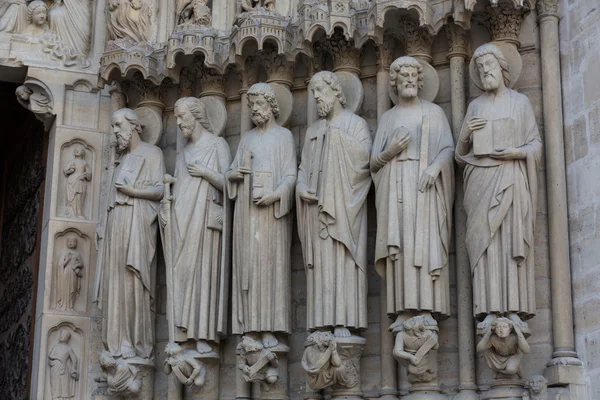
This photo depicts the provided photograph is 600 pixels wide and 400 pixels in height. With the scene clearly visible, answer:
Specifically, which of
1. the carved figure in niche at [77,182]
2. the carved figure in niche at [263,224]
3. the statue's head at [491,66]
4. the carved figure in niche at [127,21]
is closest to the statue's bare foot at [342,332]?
the carved figure in niche at [263,224]

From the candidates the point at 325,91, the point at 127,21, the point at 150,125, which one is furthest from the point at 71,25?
the point at 325,91

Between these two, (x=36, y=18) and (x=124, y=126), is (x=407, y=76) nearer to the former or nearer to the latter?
(x=124, y=126)

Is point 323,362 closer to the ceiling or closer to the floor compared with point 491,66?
closer to the floor

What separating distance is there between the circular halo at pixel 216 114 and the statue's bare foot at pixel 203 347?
5.74 feet

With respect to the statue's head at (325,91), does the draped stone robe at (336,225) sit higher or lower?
lower

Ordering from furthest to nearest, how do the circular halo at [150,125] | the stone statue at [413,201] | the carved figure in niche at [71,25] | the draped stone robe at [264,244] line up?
1. the carved figure in niche at [71,25]
2. the circular halo at [150,125]
3. the draped stone robe at [264,244]
4. the stone statue at [413,201]

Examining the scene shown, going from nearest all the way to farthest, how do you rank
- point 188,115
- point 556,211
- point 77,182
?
point 556,211 < point 188,115 < point 77,182

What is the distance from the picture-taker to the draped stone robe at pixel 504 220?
8.70 metres

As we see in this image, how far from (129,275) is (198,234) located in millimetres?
677

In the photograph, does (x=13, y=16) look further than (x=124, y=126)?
Yes

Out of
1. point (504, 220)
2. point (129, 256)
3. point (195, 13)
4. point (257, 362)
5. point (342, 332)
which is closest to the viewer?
point (504, 220)

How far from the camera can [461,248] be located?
923 cm

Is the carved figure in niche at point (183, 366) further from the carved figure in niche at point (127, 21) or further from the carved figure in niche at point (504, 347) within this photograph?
the carved figure in niche at point (127, 21)

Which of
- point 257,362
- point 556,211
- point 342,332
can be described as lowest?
point 257,362
